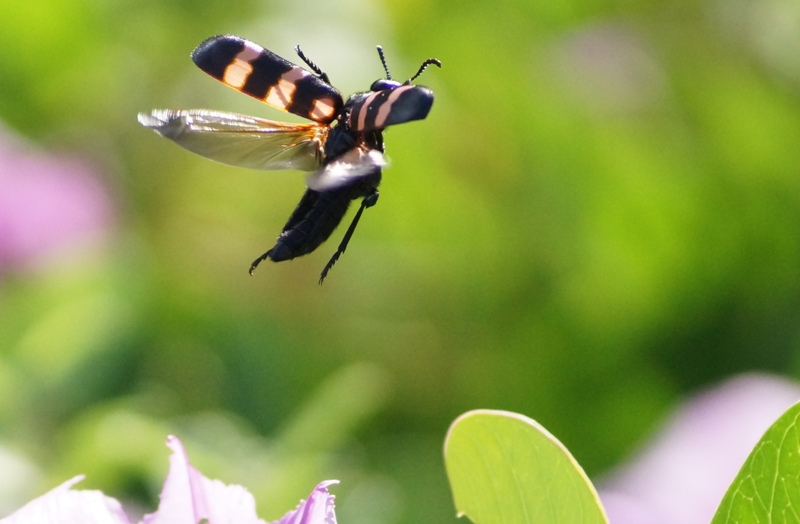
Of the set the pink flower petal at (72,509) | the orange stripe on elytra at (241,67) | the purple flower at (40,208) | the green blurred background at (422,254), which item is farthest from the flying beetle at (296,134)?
the purple flower at (40,208)

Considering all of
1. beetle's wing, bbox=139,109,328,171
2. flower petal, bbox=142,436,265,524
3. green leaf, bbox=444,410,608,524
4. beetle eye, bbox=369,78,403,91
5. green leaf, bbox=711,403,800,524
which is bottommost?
flower petal, bbox=142,436,265,524

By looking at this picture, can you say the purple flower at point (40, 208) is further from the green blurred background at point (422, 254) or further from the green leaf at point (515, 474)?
the green leaf at point (515, 474)

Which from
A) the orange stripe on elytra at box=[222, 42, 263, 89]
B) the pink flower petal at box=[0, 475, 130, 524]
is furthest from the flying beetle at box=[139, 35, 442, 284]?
the pink flower petal at box=[0, 475, 130, 524]

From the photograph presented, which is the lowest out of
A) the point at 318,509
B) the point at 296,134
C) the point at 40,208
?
the point at 40,208

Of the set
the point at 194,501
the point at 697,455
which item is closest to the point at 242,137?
the point at 194,501

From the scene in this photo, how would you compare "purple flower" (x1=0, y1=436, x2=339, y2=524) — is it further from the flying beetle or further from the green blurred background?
the green blurred background

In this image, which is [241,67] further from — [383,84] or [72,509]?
[72,509]

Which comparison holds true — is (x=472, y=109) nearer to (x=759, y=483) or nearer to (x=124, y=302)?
(x=124, y=302)
